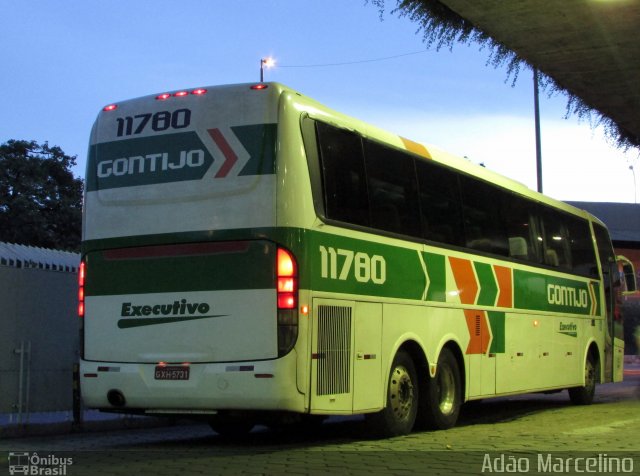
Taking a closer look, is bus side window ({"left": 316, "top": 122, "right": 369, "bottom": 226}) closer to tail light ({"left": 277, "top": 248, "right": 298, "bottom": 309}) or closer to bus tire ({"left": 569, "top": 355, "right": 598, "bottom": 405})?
tail light ({"left": 277, "top": 248, "right": 298, "bottom": 309})

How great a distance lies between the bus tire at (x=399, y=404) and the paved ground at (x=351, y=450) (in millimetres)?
162

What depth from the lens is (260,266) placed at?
27.8 ft

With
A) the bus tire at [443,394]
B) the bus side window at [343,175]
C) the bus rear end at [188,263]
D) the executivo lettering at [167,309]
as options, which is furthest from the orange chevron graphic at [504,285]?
the executivo lettering at [167,309]

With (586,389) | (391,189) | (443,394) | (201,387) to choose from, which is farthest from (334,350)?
(586,389)

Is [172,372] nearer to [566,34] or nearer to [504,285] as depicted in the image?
[504,285]

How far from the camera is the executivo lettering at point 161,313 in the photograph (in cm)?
873

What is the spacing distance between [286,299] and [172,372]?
4.80ft

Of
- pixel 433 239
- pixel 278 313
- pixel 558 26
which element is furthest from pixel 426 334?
pixel 558 26

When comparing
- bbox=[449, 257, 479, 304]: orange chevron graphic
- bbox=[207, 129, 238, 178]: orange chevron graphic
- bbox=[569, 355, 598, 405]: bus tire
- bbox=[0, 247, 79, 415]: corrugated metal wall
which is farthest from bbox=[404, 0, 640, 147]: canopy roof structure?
bbox=[0, 247, 79, 415]: corrugated metal wall

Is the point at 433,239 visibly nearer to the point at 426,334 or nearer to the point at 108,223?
the point at 426,334

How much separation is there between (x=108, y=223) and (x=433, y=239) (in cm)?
408

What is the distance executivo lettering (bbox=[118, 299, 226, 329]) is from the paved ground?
1.35 meters

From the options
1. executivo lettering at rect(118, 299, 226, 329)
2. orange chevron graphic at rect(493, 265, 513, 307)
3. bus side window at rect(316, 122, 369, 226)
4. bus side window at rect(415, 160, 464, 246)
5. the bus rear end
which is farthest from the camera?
orange chevron graphic at rect(493, 265, 513, 307)

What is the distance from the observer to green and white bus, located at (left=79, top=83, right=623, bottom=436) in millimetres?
8453
